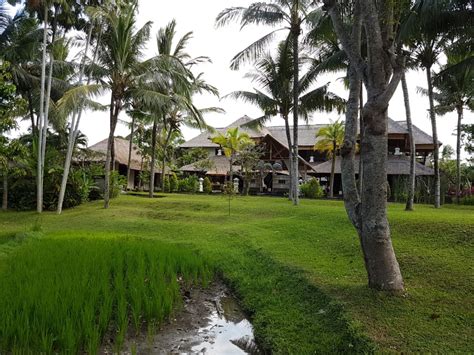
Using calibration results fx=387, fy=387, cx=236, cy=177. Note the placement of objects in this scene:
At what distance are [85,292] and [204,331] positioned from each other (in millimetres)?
1489

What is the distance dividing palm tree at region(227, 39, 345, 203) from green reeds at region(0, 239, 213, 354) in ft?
35.6

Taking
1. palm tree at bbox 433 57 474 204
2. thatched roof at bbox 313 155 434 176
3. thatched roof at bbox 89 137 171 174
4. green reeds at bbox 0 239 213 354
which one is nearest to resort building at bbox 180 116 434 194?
thatched roof at bbox 313 155 434 176

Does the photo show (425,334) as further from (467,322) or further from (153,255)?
(153,255)

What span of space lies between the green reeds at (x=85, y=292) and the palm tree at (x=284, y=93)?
10.9m

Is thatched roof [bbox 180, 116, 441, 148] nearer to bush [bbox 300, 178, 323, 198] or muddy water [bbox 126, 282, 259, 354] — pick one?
bush [bbox 300, 178, 323, 198]

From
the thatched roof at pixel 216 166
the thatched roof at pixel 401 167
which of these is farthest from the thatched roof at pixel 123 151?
the thatched roof at pixel 401 167

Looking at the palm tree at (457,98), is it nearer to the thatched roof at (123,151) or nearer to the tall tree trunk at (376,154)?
the tall tree trunk at (376,154)

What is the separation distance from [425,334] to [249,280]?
2943mm

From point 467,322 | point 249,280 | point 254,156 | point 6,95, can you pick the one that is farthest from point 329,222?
point 254,156

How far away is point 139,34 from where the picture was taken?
54.9 feet

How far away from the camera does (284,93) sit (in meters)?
18.7

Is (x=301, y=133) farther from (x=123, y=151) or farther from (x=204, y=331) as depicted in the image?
(x=204, y=331)

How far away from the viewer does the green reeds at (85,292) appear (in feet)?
11.7

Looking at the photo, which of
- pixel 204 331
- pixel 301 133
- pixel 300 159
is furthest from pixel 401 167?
pixel 204 331
